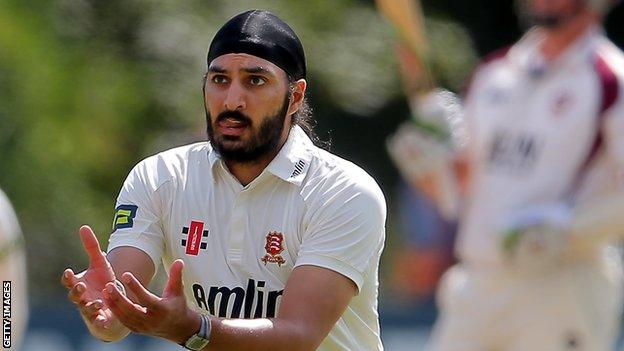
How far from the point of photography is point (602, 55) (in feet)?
24.2

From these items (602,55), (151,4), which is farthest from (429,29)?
(602,55)

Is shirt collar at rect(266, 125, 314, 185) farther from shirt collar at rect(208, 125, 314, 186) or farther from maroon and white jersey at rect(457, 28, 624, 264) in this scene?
maroon and white jersey at rect(457, 28, 624, 264)

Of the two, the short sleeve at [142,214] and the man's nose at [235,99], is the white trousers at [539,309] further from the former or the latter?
the man's nose at [235,99]

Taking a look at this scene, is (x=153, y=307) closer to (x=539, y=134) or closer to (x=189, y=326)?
(x=189, y=326)

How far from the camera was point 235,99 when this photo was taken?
423 centimetres

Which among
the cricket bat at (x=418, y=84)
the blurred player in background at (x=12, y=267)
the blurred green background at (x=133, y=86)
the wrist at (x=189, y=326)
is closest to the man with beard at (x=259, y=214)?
the wrist at (x=189, y=326)

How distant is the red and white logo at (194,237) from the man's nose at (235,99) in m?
0.34

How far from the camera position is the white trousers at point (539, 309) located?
7266 millimetres

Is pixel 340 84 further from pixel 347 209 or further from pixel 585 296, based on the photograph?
pixel 347 209

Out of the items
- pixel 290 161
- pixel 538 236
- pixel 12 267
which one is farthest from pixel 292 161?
pixel 538 236

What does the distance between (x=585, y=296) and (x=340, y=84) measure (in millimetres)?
4962

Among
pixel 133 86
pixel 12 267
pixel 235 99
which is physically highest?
pixel 133 86

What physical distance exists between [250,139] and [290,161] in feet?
0.51

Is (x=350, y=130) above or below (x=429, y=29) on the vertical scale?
below
